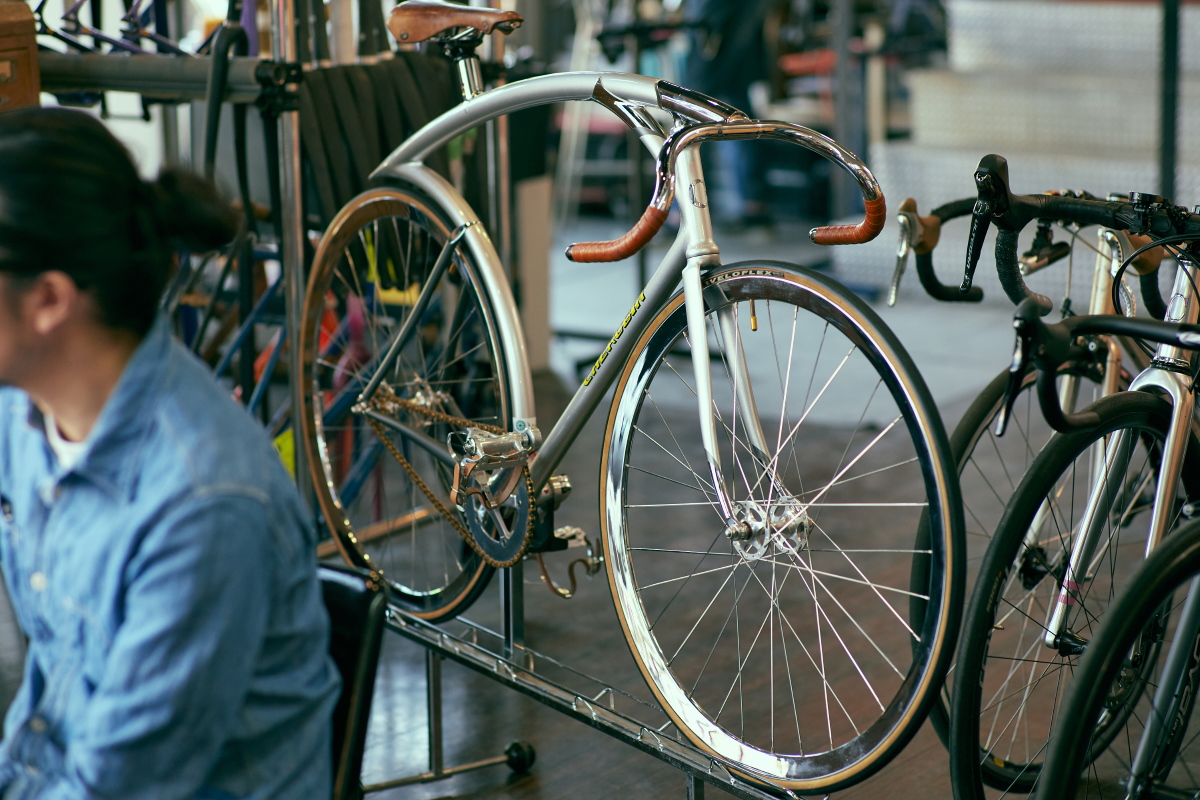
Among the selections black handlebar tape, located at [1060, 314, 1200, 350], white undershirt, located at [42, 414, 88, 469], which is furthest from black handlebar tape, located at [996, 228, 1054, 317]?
white undershirt, located at [42, 414, 88, 469]

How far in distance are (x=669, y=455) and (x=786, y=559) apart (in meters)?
0.58

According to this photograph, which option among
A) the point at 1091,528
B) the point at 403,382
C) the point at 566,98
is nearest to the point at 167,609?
the point at 566,98

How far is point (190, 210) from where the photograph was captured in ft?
3.85

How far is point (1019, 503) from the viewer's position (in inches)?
60.1

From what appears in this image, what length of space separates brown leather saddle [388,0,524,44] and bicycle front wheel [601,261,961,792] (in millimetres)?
618

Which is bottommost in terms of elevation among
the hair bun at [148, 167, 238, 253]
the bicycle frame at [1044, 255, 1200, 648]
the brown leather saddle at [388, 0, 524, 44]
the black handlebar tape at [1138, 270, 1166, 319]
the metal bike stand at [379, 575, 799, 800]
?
the metal bike stand at [379, 575, 799, 800]

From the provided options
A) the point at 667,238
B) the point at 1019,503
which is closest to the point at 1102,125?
the point at 667,238

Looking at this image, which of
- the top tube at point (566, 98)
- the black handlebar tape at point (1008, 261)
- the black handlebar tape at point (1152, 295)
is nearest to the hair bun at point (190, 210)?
the top tube at point (566, 98)

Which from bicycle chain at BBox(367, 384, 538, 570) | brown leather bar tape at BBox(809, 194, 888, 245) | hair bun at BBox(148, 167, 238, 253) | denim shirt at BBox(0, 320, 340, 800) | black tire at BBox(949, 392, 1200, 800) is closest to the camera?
denim shirt at BBox(0, 320, 340, 800)

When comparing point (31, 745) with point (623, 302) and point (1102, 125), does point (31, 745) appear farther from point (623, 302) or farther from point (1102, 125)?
point (1102, 125)

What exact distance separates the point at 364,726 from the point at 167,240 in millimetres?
546

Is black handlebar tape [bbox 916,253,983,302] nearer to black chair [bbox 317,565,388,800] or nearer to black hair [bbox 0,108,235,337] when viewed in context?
black chair [bbox 317,565,388,800]

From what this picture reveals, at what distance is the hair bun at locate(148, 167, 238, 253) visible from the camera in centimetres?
115

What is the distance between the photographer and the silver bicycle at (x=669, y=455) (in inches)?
66.6
